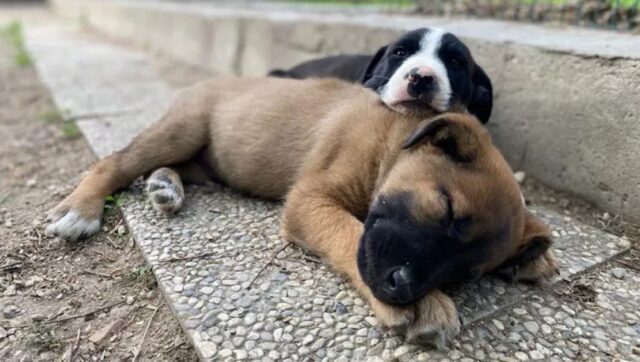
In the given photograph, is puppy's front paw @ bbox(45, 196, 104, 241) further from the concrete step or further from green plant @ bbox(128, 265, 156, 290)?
green plant @ bbox(128, 265, 156, 290)

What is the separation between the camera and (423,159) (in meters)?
2.82

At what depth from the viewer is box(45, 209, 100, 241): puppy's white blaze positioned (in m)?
3.22

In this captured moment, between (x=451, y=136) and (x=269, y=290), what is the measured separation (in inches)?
40.8

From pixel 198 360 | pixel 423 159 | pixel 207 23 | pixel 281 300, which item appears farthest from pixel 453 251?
pixel 207 23

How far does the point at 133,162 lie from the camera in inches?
146

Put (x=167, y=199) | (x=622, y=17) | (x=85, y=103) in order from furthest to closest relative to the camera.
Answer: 1. (x=85, y=103)
2. (x=622, y=17)
3. (x=167, y=199)

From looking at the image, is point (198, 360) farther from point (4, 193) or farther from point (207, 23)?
point (207, 23)

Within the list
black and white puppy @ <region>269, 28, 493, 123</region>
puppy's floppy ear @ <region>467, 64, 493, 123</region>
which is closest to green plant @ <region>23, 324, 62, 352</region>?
black and white puppy @ <region>269, 28, 493, 123</region>

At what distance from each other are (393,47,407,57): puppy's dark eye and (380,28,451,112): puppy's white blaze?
90 millimetres

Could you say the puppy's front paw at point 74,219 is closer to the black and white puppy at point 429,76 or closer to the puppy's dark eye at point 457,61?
the black and white puppy at point 429,76

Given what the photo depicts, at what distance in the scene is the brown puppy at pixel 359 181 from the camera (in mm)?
2438

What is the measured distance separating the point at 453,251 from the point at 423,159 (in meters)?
0.54

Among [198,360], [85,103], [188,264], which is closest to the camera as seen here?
[198,360]

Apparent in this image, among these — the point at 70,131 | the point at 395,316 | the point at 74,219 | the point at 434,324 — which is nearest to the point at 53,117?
the point at 70,131
